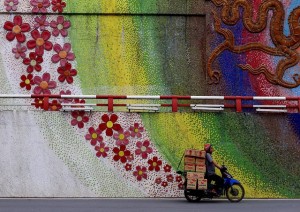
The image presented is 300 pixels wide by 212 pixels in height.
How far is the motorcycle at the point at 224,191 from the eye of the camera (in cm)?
2031

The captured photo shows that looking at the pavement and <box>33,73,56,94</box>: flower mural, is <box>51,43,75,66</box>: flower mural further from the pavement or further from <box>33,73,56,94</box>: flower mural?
the pavement

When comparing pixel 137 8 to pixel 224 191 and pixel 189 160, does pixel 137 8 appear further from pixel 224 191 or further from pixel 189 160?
pixel 224 191

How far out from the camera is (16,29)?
2522 centimetres

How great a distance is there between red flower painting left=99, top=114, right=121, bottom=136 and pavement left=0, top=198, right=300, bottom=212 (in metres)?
2.08

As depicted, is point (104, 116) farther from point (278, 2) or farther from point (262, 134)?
point (278, 2)

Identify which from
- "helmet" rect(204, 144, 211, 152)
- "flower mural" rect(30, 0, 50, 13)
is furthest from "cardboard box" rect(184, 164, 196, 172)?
"flower mural" rect(30, 0, 50, 13)

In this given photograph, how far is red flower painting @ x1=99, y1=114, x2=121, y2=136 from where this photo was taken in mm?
22469

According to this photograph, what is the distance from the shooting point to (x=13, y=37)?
82.6ft

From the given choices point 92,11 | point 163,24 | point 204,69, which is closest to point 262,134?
point 204,69

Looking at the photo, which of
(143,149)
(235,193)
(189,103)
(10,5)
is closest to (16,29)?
(10,5)

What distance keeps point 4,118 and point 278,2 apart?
868cm

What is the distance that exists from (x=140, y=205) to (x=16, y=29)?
28.6 ft

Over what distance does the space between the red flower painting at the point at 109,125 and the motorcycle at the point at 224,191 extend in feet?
8.67

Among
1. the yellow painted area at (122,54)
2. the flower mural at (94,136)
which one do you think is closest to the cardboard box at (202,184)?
the flower mural at (94,136)
